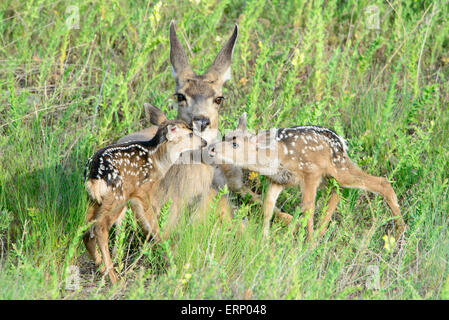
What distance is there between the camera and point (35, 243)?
5754 millimetres

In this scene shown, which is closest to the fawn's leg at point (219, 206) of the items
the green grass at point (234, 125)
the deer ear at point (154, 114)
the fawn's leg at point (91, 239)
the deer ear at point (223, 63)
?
the green grass at point (234, 125)

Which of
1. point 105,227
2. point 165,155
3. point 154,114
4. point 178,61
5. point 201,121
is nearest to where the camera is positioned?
point 105,227

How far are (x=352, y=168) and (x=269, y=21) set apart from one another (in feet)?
10.6

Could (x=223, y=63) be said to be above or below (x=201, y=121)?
above

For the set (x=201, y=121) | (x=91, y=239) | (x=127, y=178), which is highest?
(x=201, y=121)

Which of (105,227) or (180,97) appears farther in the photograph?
(180,97)

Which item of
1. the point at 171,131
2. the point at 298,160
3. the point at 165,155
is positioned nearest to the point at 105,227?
the point at 165,155

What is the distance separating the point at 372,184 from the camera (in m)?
6.46

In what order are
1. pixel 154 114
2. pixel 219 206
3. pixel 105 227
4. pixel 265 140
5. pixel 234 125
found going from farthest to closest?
1. pixel 234 125
2. pixel 219 206
3. pixel 154 114
4. pixel 265 140
5. pixel 105 227

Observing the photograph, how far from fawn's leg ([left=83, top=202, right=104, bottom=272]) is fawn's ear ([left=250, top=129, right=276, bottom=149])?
149 centimetres

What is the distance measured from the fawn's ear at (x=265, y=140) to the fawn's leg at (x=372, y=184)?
2.04 feet

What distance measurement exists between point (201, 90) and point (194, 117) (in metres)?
0.32

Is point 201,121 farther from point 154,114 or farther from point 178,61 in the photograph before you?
point 178,61
